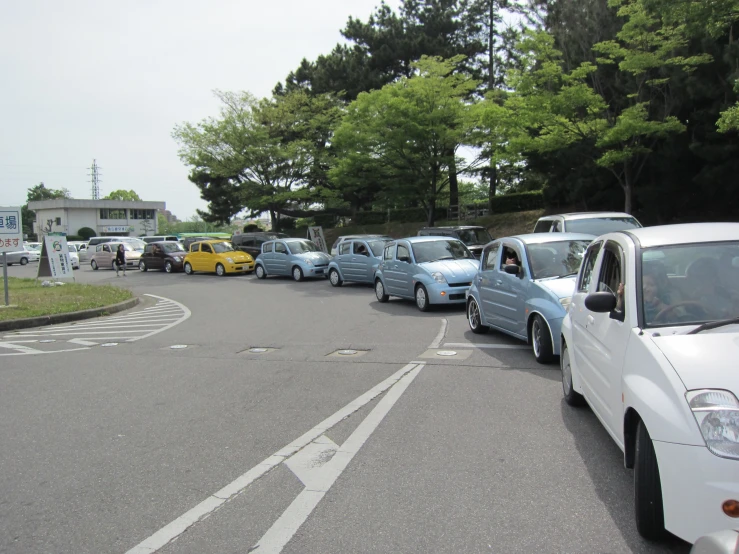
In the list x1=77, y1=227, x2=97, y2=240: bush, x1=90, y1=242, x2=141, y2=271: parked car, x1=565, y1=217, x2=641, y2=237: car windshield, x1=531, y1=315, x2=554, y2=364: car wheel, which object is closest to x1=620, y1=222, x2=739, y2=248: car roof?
x1=531, y1=315, x2=554, y2=364: car wheel

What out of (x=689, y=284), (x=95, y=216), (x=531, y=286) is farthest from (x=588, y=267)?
(x=95, y=216)

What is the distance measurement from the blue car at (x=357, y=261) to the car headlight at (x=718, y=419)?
16.9m

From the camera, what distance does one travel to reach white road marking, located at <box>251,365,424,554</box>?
3.48 m

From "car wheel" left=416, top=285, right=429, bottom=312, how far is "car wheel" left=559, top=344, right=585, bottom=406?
25.1 feet

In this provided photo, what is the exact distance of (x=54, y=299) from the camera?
16.9 m

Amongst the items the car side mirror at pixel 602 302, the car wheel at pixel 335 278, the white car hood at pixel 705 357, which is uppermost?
the car side mirror at pixel 602 302

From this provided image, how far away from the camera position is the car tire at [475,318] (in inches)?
415

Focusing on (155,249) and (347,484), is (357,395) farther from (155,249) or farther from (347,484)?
(155,249)

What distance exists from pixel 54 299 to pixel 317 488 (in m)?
15.2

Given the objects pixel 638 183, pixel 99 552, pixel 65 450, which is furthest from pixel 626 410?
pixel 638 183

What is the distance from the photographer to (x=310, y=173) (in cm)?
3888

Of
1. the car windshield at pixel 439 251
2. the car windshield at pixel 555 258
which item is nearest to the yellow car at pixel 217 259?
the car windshield at pixel 439 251

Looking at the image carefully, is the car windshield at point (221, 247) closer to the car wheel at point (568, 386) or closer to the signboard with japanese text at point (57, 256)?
the signboard with japanese text at point (57, 256)

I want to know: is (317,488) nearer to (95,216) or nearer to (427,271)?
(427,271)
